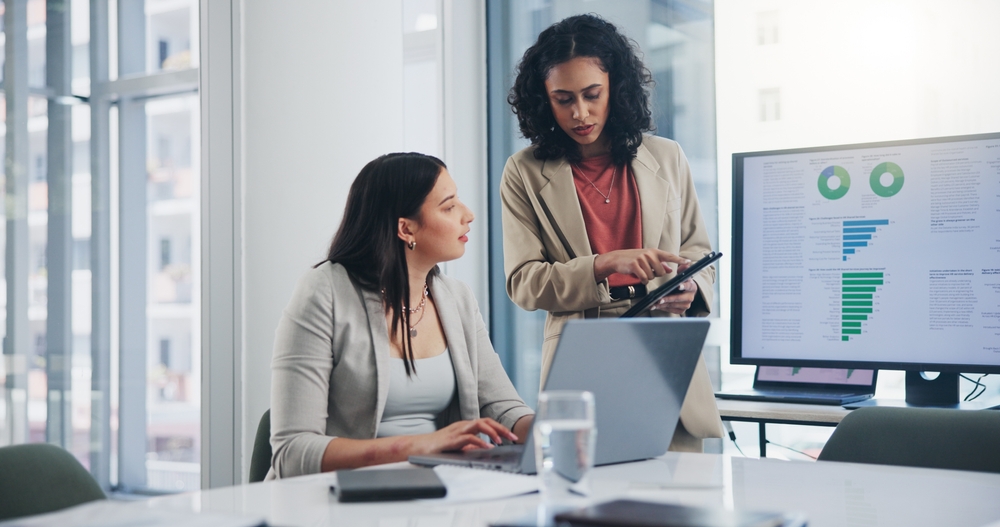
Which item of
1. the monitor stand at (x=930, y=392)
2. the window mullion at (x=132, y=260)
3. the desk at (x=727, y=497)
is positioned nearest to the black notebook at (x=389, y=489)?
the desk at (x=727, y=497)

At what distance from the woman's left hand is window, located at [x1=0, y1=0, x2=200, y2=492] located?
1533 mm

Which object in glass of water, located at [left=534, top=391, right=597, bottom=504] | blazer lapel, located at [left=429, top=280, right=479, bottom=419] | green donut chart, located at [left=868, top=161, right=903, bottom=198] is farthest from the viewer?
green donut chart, located at [left=868, top=161, right=903, bottom=198]

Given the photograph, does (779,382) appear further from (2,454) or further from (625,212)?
(2,454)

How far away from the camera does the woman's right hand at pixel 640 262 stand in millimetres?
1900

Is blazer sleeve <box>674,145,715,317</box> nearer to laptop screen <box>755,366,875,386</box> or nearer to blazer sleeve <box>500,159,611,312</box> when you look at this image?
blazer sleeve <box>500,159,611,312</box>

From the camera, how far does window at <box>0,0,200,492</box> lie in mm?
2166

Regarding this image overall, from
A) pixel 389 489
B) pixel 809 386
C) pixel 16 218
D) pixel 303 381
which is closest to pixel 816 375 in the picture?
pixel 809 386

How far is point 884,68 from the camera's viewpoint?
3.08 m

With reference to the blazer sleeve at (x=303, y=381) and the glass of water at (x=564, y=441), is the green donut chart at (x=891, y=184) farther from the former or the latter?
the glass of water at (x=564, y=441)

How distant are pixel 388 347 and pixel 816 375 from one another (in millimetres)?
1345

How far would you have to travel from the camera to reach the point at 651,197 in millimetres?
2166

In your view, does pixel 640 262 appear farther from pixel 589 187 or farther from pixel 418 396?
pixel 418 396

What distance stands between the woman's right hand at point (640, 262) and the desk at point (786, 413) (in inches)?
20.6

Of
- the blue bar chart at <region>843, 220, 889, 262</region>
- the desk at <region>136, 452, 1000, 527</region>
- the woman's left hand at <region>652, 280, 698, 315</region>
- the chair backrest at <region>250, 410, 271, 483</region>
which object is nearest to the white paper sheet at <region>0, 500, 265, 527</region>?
the desk at <region>136, 452, 1000, 527</region>
